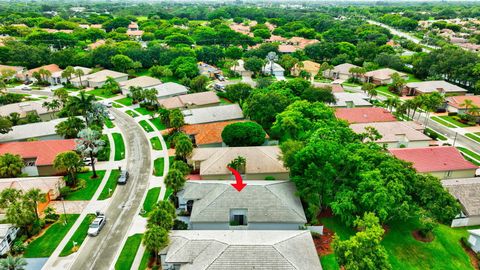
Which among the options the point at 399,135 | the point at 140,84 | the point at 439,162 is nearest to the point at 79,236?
the point at 439,162

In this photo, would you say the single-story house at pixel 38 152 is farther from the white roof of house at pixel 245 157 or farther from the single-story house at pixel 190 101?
the single-story house at pixel 190 101

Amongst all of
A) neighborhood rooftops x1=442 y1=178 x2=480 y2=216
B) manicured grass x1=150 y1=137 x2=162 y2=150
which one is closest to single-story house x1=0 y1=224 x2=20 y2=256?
manicured grass x1=150 y1=137 x2=162 y2=150

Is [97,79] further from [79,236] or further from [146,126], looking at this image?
[79,236]

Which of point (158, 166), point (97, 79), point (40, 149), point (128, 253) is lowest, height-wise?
point (158, 166)

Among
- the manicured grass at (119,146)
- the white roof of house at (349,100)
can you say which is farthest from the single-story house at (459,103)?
the manicured grass at (119,146)

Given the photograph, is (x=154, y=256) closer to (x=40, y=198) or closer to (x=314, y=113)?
(x=40, y=198)
